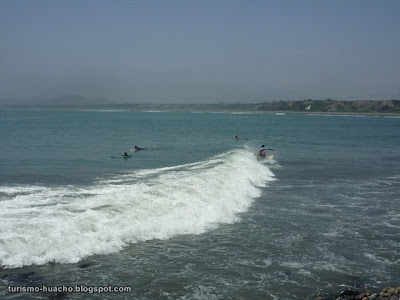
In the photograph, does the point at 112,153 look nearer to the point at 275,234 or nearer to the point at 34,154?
the point at 34,154

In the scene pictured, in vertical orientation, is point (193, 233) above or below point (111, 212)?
below

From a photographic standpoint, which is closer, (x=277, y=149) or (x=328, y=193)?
(x=328, y=193)

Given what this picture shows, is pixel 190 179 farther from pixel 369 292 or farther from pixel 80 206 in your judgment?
pixel 369 292

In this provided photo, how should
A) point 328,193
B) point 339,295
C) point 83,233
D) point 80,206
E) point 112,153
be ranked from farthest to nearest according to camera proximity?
1. point 112,153
2. point 328,193
3. point 80,206
4. point 83,233
5. point 339,295

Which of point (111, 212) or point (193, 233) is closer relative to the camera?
point (193, 233)

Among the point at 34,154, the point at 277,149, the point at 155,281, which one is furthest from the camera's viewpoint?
the point at 277,149

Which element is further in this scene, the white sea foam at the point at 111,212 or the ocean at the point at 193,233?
the white sea foam at the point at 111,212

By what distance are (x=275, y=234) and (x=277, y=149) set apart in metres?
35.5

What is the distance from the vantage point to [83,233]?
15.1m

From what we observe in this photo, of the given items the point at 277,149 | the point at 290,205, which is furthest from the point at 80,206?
the point at 277,149

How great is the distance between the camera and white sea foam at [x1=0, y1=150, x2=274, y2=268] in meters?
13.9

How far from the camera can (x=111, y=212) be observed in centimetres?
1756

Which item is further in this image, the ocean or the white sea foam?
the white sea foam

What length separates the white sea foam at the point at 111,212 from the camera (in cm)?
1386
